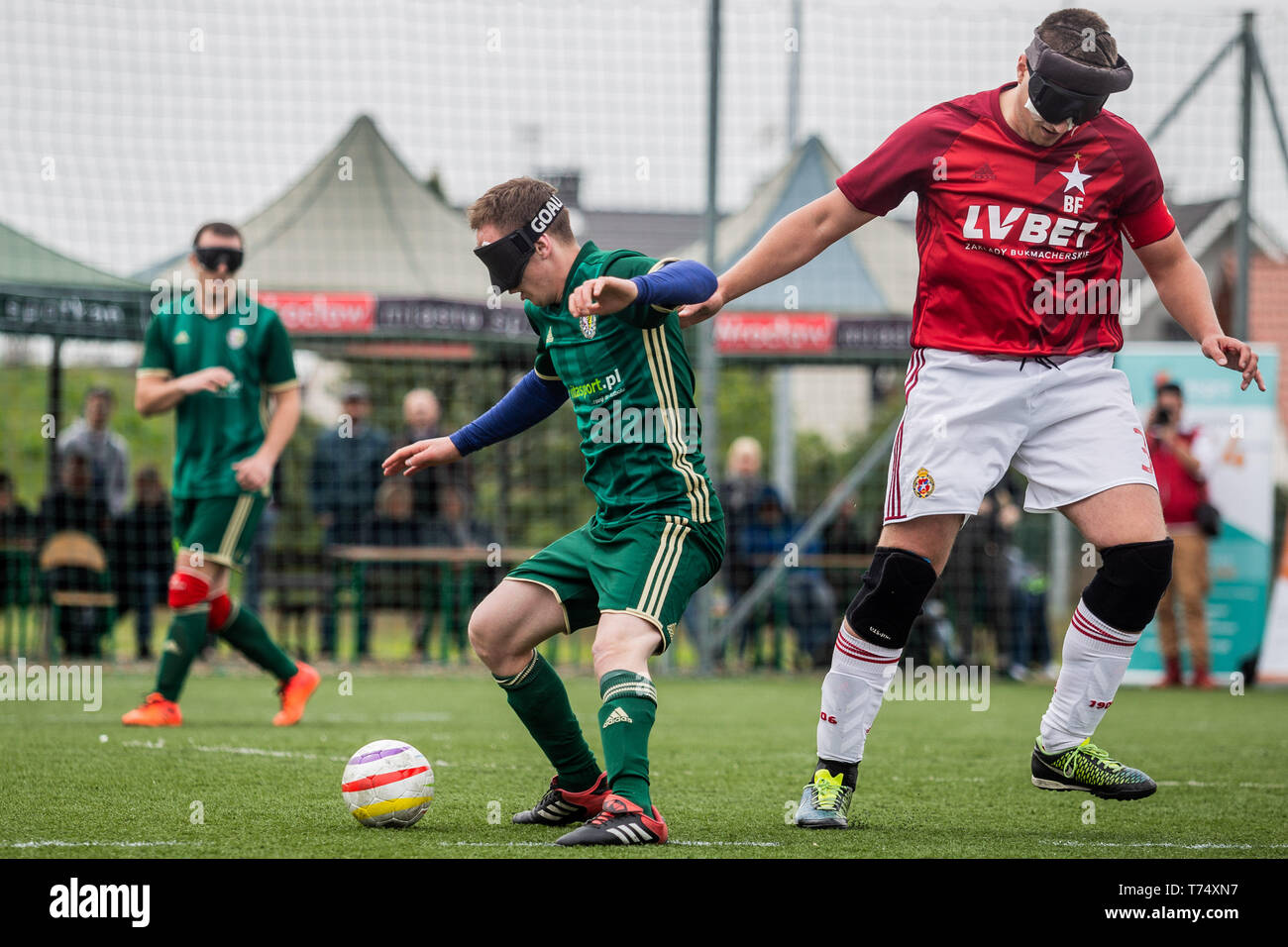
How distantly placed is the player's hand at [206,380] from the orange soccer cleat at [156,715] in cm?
149

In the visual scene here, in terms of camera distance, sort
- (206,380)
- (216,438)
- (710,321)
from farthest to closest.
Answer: (710,321), (216,438), (206,380)

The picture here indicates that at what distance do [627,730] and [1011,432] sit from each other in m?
1.48

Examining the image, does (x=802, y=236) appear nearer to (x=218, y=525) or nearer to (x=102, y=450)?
(x=218, y=525)

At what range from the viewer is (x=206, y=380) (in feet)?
22.3

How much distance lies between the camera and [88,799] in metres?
4.55

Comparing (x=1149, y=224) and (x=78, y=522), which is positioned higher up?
(x=1149, y=224)

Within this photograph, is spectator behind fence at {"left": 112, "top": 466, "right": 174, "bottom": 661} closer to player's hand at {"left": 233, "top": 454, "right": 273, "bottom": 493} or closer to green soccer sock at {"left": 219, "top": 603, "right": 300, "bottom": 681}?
green soccer sock at {"left": 219, "top": 603, "right": 300, "bottom": 681}

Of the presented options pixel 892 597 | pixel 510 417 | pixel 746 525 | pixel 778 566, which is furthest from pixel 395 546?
pixel 892 597

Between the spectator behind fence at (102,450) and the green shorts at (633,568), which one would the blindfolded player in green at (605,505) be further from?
the spectator behind fence at (102,450)

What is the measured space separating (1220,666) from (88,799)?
979 centimetres

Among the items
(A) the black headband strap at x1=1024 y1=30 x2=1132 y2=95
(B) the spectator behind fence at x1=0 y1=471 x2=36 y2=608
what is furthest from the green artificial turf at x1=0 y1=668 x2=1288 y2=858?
(B) the spectator behind fence at x1=0 y1=471 x2=36 y2=608

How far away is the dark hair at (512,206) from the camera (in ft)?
13.6

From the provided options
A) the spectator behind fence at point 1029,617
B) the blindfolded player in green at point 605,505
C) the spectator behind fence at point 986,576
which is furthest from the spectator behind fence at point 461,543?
the blindfolded player in green at point 605,505
